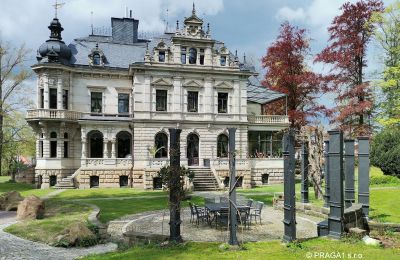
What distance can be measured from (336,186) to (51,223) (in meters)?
12.2

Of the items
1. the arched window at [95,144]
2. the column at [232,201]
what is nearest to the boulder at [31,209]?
the column at [232,201]

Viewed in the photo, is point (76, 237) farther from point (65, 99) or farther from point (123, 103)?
point (123, 103)

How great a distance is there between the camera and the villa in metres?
32.8

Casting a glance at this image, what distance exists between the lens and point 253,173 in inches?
1372

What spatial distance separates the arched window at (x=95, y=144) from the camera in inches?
1363

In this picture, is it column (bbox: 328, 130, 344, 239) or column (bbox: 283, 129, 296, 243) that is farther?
column (bbox: 328, 130, 344, 239)

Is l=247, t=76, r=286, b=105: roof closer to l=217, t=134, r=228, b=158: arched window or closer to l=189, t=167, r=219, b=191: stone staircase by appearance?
l=217, t=134, r=228, b=158: arched window

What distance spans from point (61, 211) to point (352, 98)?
29.2 metres

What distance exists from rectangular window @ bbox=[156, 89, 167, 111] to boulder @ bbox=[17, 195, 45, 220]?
715 inches

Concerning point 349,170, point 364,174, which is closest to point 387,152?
point 364,174

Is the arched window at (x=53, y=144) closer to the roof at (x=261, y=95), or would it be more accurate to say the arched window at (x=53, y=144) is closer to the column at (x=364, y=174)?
the roof at (x=261, y=95)

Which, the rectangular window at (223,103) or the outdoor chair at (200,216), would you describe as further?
the rectangular window at (223,103)

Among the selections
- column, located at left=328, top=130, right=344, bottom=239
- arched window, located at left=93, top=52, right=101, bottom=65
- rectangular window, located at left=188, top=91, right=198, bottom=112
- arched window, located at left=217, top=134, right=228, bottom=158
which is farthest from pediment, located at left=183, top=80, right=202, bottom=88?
column, located at left=328, top=130, right=344, bottom=239

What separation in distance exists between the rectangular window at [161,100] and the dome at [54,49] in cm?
947
